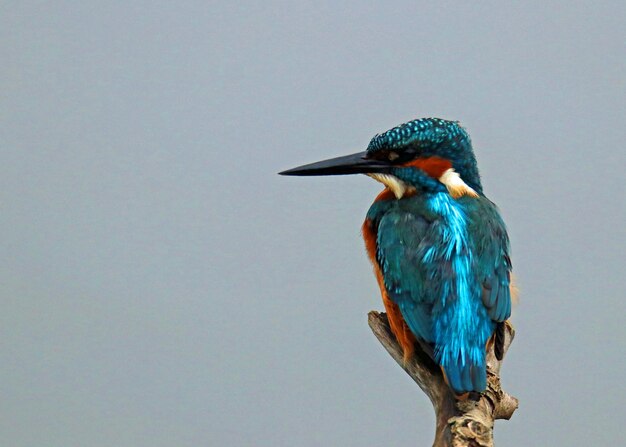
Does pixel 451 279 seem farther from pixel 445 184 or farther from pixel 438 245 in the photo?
pixel 445 184

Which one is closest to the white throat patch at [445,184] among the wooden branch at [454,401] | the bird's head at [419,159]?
the bird's head at [419,159]

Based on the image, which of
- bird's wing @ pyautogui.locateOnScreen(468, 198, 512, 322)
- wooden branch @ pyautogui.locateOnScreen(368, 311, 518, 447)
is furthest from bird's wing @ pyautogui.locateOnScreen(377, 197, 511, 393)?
wooden branch @ pyautogui.locateOnScreen(368, 311, 518, 447)

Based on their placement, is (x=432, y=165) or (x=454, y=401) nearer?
(x=454, y=401)

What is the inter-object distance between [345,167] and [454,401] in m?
0.93

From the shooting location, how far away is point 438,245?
320 cm

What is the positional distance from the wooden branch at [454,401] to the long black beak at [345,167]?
2.10 feet

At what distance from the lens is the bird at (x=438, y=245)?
10.2 ft

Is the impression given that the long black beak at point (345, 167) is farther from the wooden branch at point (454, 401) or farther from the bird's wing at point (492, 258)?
the wooden branch at point (454, 401)

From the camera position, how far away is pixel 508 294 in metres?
3.27

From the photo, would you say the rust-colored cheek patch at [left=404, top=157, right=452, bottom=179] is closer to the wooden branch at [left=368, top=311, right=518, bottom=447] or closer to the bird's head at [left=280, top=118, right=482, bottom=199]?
the bird's head at [left=280, top=118, right=482, bottom=199]

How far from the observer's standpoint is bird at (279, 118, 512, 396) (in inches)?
122

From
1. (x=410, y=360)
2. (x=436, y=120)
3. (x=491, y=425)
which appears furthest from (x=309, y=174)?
(x=491, y=425)

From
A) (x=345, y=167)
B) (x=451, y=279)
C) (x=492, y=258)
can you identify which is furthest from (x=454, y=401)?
(x=345, y=167)

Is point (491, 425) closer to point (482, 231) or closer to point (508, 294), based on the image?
point (508, 294)
